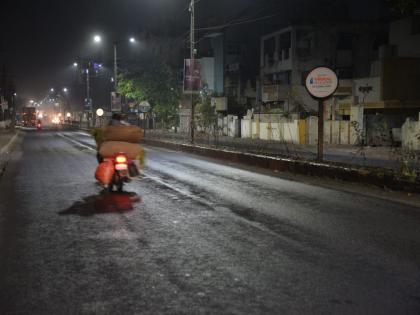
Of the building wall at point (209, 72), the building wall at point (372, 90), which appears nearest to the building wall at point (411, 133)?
the building wall at point (372, 90)

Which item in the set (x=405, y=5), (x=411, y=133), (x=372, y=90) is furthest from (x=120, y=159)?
(x=372, y=90)

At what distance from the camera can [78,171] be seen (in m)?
17.1

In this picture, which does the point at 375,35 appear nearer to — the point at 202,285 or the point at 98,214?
the point at 98,214

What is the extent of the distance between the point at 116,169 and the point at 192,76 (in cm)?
1816

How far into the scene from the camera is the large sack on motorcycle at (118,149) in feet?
37.9

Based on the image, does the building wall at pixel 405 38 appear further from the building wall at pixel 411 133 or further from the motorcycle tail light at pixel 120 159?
the motorcycle tail light at pixel 120 159

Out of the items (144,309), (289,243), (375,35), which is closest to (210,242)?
(289,243)

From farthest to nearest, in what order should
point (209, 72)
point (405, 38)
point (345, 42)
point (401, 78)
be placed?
point (209, 72)
point (345, 42)
point (405, 38)
point (401, 78)

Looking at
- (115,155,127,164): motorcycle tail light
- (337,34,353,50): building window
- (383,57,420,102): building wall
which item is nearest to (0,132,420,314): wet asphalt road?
(115,155,127,164): motorcycle tail light

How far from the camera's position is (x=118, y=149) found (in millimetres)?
11594

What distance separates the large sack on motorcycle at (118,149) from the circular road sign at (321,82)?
275 inches

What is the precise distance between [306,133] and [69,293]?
30709mm

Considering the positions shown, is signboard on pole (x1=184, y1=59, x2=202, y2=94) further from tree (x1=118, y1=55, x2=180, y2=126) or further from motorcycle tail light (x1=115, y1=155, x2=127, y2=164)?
tree (x1=118, y1=55, x2=180, y2=126)

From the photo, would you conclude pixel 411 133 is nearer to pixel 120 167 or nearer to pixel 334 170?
pixel 334 170
